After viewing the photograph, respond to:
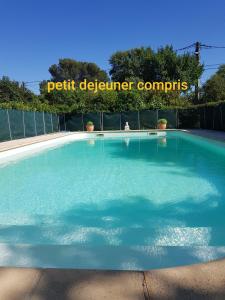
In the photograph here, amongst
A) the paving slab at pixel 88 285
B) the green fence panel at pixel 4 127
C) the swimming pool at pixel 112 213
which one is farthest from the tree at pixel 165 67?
the paving slab at pixel 88 285

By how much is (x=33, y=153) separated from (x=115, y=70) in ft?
91.7

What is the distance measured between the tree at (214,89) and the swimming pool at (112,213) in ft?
68.3

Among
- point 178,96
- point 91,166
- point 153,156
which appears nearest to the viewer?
point 91,166

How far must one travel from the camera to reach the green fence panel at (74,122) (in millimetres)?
23125

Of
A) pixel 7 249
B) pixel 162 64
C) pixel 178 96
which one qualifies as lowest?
pixel 7 249

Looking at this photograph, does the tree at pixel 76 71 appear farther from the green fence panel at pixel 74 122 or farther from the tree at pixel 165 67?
the green fence panel at pixel 74 122

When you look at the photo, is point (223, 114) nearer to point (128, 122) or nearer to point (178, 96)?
point (128, 122)

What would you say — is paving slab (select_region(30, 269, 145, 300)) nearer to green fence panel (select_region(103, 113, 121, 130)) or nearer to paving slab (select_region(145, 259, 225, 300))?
paving slab (select_region(145, 259, 225, 300))

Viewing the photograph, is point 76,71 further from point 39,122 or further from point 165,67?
point 39,122

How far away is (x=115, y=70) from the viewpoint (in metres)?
38.3

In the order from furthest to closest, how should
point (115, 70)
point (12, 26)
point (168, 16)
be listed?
point (115, 70), point (12, 26), point (168, 16)

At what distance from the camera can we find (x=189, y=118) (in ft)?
73.0

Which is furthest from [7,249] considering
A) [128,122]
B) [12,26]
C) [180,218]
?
[12,26]

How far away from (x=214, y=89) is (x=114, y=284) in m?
29.8
